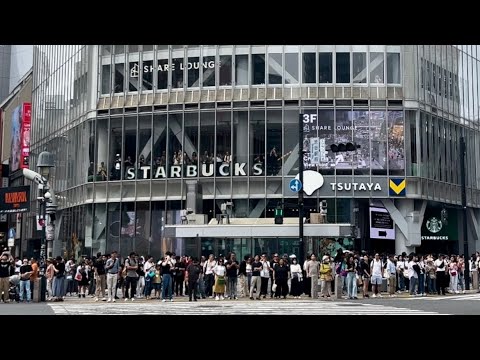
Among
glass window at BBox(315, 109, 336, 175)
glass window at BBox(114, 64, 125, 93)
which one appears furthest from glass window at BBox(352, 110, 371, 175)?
glass window at BBox(114, 64, 125, 93)

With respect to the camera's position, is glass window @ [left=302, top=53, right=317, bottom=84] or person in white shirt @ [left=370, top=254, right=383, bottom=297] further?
glass window @ [left=302, top=53, right=317, bottom=84]

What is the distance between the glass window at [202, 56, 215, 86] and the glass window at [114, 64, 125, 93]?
5.90 meters

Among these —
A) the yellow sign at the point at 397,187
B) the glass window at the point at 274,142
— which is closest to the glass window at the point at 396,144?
the yellow sign at the point at 397,187

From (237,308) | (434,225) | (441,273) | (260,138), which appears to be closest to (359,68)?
(260,138)

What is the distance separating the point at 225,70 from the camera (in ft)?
151

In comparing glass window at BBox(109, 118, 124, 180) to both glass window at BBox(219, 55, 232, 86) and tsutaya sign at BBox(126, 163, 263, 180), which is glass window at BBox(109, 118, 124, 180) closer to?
tsutaya sign at BBox(126, 163, 263, 180)

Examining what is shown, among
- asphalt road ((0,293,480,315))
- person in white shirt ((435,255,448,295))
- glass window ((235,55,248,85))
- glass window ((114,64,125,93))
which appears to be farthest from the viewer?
glass window ((114,64,125,93))

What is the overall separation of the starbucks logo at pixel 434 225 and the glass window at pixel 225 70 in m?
16.7

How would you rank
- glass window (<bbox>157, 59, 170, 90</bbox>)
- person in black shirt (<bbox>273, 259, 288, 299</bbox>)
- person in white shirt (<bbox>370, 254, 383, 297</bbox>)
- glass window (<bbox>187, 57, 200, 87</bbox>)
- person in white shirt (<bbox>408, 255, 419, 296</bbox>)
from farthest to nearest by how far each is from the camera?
glass window (<bbox>157, 59, 170, 90</bbox>)
glass window (<bbox>187, 57, 200, 87</bbox>)
person in white shirt (<bbox>408, 255, 419, 296</bbox>)
person in white shirt (<bbox>370, 254, 383, 297</bbox>)
person in black shirt (<bbox>273, 259, 288, 299</bbox>)

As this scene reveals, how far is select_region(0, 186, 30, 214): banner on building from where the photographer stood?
35625 mm

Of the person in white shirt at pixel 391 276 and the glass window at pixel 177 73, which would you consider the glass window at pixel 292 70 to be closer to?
the glass window at pixel 177 73

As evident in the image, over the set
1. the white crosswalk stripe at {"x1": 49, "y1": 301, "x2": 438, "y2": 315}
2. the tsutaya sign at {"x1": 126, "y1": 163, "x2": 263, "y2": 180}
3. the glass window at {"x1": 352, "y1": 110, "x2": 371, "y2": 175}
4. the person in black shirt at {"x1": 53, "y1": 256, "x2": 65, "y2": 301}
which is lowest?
the white crosswalk stripe at {"x1": 49, "y1": 301, "x2": 438, "y2": 315}
